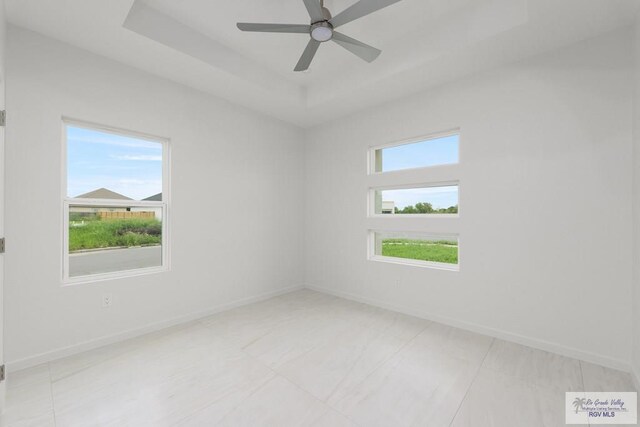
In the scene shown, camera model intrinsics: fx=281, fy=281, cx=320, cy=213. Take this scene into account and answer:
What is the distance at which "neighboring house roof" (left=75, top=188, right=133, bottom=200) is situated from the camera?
2666 millimetres

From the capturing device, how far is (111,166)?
9.28 ft

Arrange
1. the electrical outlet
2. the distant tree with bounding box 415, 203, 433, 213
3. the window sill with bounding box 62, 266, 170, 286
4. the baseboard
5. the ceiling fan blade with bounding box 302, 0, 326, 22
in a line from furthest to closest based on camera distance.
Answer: the distant tree with bounding box 415, 203, 433, 213 → the electrical outlet → the window sill with bounding box 62, 266, 170, 286 → the baseboard → the ceiling fan blade with bounding box 302, 0, 326, 22

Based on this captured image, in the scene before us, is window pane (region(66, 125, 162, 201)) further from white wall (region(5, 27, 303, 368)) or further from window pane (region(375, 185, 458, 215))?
window pane (region(375, 185, 458, 215))

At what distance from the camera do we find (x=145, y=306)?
294 cm

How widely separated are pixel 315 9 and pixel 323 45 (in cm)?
110

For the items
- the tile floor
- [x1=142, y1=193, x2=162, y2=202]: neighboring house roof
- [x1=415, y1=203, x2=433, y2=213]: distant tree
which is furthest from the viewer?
[x1=415, y1=203, x2=433, y2=213]: distant tree

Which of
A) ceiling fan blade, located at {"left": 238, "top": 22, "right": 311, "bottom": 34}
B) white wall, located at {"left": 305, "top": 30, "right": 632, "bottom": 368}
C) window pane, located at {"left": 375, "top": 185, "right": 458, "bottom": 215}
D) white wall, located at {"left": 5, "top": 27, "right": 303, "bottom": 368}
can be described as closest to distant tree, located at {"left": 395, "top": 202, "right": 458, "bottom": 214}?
window pane, located at {"left": 375, "top": 185, "right": 458, "bottom": 215}

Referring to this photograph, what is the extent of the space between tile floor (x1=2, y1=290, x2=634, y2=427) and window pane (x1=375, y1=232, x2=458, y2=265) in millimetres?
808

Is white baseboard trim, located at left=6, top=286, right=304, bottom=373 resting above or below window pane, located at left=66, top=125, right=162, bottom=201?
below

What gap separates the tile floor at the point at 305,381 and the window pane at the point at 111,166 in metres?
1.48

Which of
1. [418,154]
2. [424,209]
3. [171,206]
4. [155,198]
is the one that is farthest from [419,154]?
[155,198]

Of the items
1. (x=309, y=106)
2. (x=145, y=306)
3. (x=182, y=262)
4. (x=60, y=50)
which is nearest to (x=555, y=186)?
(x=309, y=106)

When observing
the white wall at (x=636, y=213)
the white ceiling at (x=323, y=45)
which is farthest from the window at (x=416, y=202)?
the white wall at (x=636, y=213)

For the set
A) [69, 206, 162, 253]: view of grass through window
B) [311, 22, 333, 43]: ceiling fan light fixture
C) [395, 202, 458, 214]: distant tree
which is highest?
[311, 22, 333, 43]: ceiling fan light fixture
